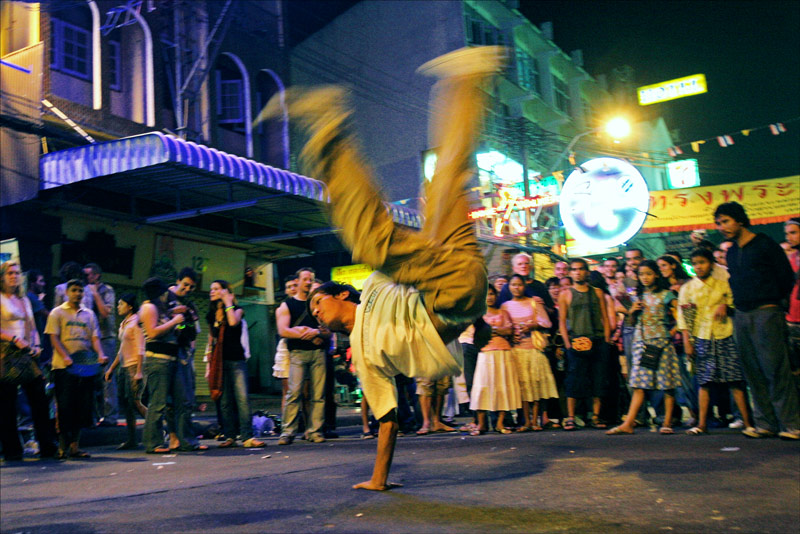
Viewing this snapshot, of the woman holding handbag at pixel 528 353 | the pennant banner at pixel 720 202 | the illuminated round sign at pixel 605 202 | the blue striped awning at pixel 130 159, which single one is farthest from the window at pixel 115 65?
the pennant banner at pixel 720 202

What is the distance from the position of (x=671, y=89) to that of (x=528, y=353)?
3506 cm

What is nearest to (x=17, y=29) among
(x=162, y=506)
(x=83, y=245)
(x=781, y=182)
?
(x=83, y=245)

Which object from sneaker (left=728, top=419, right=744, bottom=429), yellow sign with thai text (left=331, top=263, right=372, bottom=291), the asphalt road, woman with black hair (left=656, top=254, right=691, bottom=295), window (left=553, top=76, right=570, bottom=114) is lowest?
sneaker (left=728, top=419, right=744, bottom=429)

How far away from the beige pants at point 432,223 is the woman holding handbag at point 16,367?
4740 mm

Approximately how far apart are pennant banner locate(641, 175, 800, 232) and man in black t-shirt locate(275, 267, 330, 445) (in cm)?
1532

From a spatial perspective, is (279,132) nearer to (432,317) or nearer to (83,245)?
(83,245)

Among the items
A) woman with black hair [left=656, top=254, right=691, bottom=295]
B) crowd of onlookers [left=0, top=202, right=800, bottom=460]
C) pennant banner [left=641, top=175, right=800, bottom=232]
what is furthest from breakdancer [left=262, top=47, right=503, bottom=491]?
pennant banner [left=641, top=175, right=800, bottom=232]

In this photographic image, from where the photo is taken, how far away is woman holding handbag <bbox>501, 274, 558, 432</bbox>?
8398 mm

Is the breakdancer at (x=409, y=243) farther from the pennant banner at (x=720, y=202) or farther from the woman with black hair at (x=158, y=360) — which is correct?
the pennant banner at (x=720, y=202)

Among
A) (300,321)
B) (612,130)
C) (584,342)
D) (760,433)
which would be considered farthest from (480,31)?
(760,433)

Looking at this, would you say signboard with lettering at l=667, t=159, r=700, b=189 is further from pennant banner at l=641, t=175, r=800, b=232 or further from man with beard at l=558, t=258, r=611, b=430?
man with beard at l=558, t=258, r=611, b=430

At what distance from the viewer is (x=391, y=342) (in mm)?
4031

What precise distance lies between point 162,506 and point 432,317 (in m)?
1.95

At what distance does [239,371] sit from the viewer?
26.3 ft
